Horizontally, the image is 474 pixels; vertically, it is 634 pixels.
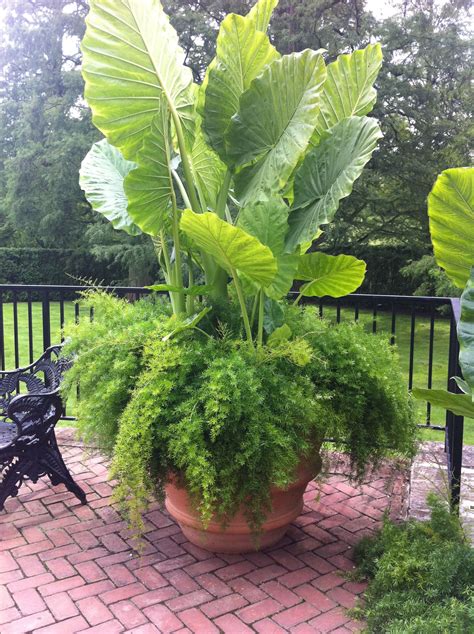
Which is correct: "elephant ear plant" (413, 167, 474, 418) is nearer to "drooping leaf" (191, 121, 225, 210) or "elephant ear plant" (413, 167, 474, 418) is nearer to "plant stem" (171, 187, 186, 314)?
"plant stem" (171, 187, 186, 314)

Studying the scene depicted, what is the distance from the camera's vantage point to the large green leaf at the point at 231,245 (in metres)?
2.19

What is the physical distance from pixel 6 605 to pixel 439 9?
1199 centimetres

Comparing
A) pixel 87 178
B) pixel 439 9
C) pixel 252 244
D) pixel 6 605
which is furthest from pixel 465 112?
pixel 6 605

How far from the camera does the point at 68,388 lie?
288 centimetres

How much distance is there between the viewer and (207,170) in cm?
312

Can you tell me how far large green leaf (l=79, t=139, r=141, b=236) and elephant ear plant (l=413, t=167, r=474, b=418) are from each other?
166cm

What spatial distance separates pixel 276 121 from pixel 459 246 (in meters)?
1.03

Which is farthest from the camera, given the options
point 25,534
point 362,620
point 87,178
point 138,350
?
point 87,178

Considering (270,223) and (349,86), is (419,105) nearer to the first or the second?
(349,86)

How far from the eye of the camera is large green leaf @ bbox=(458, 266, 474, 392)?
1.73m

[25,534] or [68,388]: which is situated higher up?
[68,388]

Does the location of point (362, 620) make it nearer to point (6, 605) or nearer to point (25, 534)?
point (6, 605)

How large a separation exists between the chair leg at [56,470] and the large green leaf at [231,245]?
1.43m

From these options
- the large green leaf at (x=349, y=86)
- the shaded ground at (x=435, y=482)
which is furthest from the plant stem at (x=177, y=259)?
the shaded ground at (x=435, y=482)
